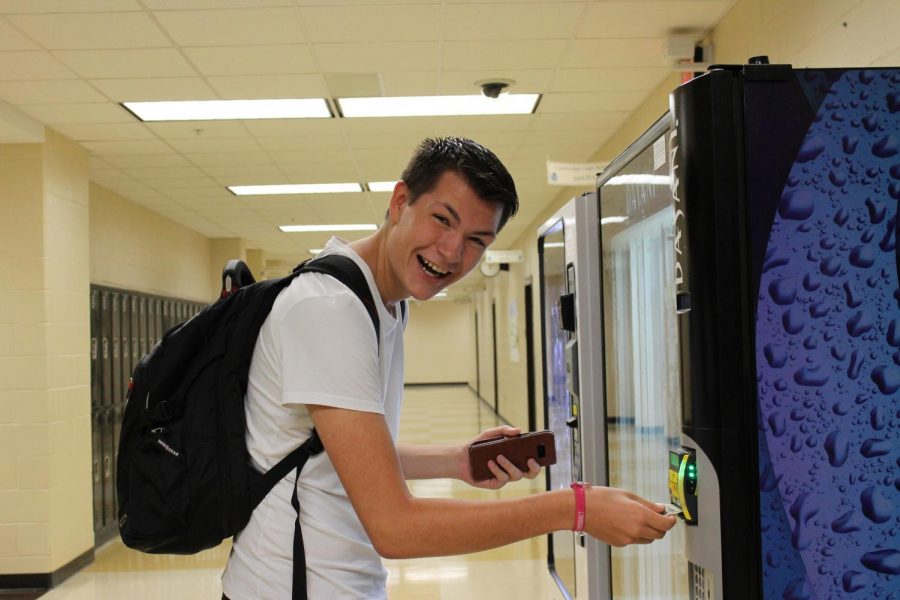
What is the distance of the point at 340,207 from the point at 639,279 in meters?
6.64

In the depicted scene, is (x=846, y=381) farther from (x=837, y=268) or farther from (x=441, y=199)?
(x=441, y=199)

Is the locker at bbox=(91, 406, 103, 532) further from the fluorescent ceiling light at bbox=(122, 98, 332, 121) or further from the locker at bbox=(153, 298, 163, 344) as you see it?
the fluorescent ceiling light at bbox=(122, 98, 332, 121)

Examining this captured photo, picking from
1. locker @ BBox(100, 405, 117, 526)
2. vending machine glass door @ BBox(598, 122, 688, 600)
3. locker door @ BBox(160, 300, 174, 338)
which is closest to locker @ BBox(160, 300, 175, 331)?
locker door @ BBox(160, 300, 174, 338)

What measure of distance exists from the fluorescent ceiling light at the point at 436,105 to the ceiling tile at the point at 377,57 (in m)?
0.57

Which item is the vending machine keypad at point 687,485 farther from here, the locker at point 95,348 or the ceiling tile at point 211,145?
the locker at point 95,348

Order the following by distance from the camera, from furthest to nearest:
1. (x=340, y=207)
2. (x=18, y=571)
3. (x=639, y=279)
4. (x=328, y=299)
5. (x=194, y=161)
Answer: (x=340, y=207) → (x=194, y=161) → (x=18, y=571) → (x=639, y=279) → (x=328, y=299)

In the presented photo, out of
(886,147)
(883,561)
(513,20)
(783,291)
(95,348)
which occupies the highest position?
(513,20)

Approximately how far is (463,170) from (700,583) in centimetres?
88

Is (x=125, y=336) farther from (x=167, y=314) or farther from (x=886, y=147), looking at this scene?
(x=886, y=147)

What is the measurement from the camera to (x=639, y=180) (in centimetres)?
218

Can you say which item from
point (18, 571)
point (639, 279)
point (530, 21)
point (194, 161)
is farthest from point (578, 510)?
point (194, 161)

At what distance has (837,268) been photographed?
1416 mm

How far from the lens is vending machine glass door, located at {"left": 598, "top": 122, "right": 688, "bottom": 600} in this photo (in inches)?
82.6

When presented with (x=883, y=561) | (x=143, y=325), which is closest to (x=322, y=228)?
(x=143, y=325)
